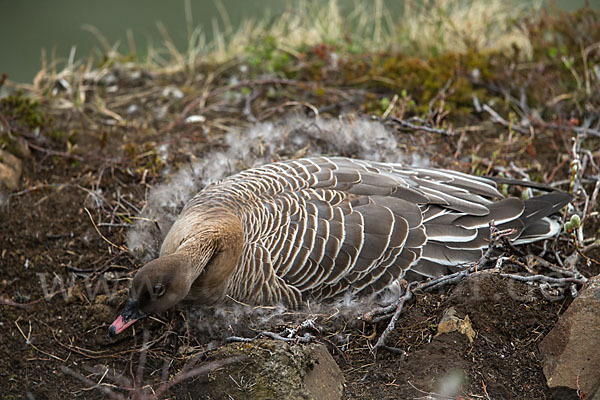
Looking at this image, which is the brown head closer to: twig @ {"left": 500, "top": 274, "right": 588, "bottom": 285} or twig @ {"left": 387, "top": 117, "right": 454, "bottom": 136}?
twig @ {"left": 500, "top": 274, "right": 588, "bottom": 285}

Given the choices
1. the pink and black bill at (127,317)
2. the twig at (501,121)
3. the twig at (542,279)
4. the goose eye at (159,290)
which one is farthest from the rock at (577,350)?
the twig at (501,121)

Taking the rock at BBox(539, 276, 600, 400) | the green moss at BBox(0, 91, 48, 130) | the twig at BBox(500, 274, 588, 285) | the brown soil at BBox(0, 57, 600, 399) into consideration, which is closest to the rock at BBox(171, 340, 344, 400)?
the brown soil at BBox(0, 57, 600, 399)

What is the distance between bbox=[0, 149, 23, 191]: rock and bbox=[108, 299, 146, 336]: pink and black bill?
2.24m

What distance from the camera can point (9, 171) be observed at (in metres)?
5.20

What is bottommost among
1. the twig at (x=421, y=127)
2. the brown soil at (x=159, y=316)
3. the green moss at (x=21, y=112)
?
the brown soil at (x=159, y=316)

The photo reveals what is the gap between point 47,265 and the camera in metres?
4.73

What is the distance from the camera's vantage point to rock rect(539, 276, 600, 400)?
3.18 m

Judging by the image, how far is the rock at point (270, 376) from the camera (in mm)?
3080

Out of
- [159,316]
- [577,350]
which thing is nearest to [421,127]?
[577,350]

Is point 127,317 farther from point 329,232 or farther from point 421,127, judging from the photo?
point 421,127

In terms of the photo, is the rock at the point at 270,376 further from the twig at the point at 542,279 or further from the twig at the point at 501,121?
the twig at the point at 501,121

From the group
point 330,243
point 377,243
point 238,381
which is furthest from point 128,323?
point 377,243

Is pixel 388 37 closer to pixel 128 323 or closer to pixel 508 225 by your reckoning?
pixel 508 225

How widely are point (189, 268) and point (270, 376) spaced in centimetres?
89
